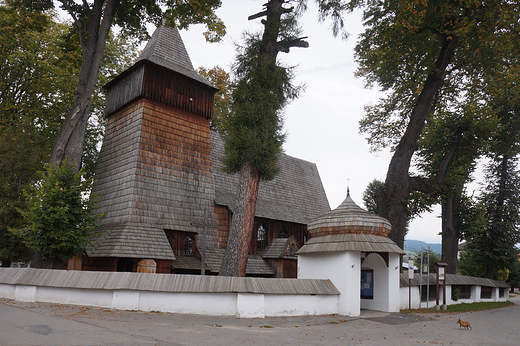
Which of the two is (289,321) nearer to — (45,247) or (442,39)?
(45,247)

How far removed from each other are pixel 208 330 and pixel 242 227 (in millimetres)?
6704

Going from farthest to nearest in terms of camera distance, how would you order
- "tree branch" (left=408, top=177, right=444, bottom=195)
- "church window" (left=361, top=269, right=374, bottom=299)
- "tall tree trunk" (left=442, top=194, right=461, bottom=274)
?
1. "tall tree trunk" (left=442, top=194, right=461, bottom=274)
2. "tree branch" (left=408, top=177, right=444, bottom=195)
3. "church window" (left=361, top=269, right=374, bottom=299)

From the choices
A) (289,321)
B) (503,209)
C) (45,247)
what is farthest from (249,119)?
(503,209)

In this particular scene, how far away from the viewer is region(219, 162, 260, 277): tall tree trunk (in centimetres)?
1572

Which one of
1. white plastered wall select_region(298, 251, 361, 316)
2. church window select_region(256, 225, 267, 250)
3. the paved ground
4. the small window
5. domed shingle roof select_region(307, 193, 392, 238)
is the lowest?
the paved ground

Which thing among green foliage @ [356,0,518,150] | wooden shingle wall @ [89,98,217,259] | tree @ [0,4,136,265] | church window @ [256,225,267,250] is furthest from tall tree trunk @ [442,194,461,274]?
tree @ [0,4,136,265]

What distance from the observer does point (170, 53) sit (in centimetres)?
2480

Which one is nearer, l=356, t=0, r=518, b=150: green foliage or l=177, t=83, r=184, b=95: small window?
l=356, t=0, r=518, b=150: green foliage

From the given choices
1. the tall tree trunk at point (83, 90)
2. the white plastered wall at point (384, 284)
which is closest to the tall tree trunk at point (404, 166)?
the white plastered wall at point (384, 284)

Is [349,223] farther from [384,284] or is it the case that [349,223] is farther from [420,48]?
[420,48]

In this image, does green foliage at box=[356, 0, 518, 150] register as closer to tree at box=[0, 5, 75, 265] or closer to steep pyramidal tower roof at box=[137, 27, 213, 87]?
steep pyramidal tower roof at box=[137, 27, 213, 87]

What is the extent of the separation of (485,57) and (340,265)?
42.8 ft

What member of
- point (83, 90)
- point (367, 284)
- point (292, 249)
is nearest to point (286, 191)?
point (292, 249)

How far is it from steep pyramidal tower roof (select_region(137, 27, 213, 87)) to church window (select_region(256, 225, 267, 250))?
9.64m
